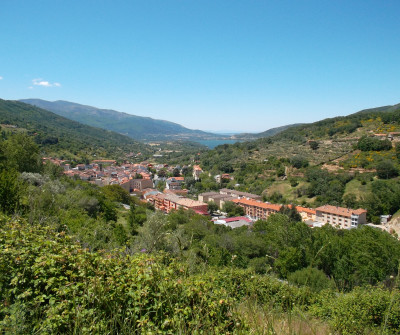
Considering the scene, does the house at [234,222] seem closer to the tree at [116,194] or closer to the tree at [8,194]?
the tree at [116,194]

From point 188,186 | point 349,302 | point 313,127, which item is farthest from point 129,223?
point 313,127

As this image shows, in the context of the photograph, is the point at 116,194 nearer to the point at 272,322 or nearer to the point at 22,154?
the point at 22,154

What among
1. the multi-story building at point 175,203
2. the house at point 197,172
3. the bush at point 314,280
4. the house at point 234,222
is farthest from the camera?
the house at point 197,172

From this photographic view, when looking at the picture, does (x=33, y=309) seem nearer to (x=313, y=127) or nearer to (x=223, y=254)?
(x=223, y=254)

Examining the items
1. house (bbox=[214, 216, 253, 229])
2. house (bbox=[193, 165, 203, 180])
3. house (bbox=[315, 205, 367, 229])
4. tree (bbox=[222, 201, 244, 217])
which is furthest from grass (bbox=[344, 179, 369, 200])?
house (bbox=[193, 165, 203, 180])

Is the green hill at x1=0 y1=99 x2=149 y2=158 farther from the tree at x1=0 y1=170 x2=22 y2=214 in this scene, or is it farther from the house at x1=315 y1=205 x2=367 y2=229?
the tree at x1=0 y1=170 x2=22 y2=214

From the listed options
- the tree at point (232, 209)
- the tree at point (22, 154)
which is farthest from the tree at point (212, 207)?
the tree at point (22, 154)
